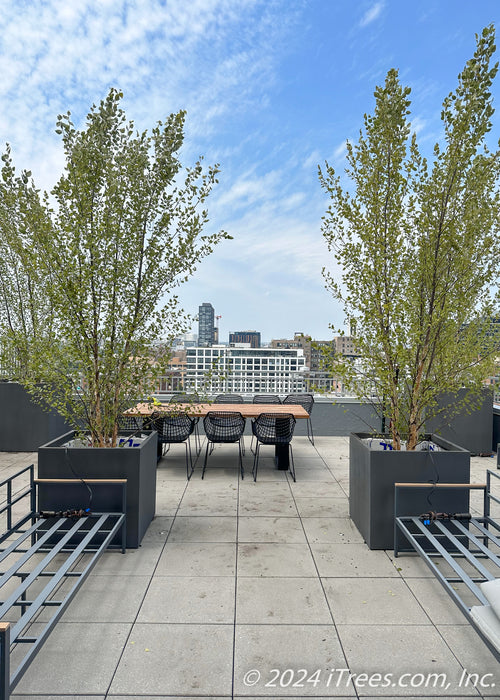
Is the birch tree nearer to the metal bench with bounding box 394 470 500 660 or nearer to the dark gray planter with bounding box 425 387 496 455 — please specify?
the metal bench with bounding box 394 470 500 660

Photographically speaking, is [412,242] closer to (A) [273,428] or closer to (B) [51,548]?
(A) [273,428]

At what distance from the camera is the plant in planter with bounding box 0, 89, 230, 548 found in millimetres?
3135

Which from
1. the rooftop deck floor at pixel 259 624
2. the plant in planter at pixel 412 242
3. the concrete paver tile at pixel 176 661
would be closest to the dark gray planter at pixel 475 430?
the plant in planter at pixel 412 242

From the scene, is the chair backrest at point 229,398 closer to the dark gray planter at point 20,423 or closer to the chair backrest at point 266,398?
Result: the chair backrest at point 266,398

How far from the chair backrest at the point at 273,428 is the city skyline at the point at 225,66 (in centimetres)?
115

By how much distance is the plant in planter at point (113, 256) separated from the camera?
313cm

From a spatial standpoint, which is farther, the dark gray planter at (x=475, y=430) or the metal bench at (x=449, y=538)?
the dark gray planter at (x=475, y=430)

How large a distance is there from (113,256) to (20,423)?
411 centimetres

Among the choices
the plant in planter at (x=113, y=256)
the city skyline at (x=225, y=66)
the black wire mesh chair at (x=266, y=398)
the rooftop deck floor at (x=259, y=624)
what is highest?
the city skyline at (x=225, y=66)

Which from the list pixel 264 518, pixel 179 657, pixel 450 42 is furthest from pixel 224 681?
pixel 450 42

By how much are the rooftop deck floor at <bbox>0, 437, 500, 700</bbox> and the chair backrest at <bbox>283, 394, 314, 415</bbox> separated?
3.10 meters

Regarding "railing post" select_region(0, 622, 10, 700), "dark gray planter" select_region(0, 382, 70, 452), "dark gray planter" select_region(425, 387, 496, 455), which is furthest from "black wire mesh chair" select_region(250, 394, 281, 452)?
"railing post" select_region(0, 622, 10, 700)

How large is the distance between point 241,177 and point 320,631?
913cm

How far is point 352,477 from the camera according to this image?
150 inches
